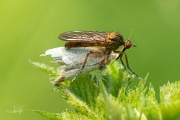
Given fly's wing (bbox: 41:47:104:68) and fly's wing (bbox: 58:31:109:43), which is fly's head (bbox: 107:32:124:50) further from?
fly's wing (bbox: 41:47:104:68)

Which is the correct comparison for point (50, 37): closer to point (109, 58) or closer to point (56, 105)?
point (56, 105)

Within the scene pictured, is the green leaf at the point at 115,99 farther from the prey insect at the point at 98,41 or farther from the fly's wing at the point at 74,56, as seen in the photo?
the prey insect at the point at 98,41

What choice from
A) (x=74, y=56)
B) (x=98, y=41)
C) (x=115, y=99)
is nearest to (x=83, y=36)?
(x=98, y=41)

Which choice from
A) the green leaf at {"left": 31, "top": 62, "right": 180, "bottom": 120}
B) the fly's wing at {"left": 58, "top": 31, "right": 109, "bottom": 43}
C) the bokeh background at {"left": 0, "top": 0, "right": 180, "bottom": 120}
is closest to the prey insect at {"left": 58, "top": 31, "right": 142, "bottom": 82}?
the fly's wing at {"left": 58, "top": 31, "right": 109, "bottom": 43}

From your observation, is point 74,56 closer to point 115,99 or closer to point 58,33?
point 115,99

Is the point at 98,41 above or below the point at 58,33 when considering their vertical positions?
above

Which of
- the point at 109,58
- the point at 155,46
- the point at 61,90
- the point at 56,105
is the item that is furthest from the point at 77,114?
the point at 155,46
